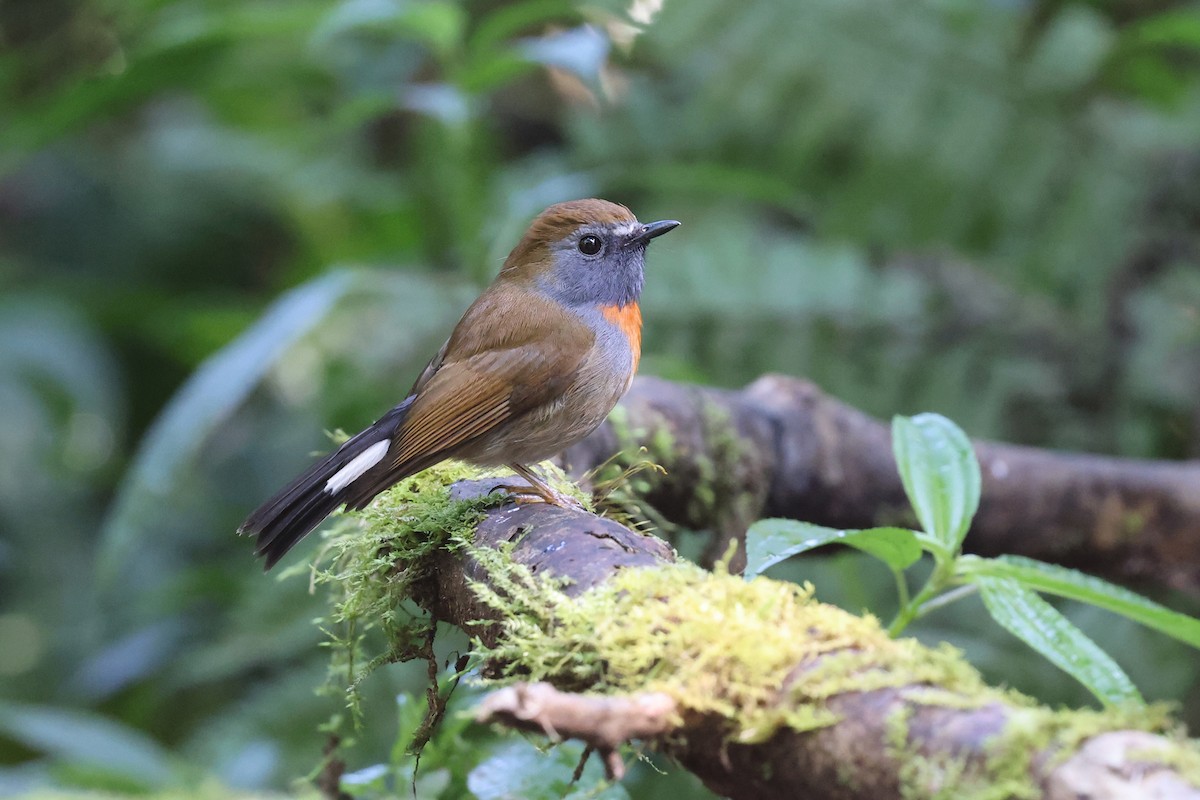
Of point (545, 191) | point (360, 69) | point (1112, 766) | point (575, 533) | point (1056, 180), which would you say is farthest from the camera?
point (360, 69)

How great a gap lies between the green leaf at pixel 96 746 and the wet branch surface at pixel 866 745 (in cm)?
257

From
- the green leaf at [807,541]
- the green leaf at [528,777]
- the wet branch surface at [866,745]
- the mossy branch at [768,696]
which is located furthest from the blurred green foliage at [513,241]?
the wet branch surface at [866,745]

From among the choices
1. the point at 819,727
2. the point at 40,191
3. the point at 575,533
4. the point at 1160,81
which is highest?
the point at 1160,81

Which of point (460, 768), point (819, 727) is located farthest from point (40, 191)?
point (819, 727)

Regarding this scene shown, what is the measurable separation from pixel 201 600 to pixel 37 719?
133 cm

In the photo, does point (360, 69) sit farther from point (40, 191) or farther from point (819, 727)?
point (819, 727)

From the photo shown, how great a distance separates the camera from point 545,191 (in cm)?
396

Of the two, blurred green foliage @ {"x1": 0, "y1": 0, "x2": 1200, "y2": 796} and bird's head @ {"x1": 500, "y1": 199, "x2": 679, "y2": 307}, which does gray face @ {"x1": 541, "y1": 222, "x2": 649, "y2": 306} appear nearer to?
bird's head @ {"x1": 500, "y1": 199, "x2": 679, "y2": 307}

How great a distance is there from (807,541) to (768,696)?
47cm

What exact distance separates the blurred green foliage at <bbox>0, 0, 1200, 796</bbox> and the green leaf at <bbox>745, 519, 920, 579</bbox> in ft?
5.13

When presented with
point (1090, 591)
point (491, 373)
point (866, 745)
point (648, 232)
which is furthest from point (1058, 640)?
point (648, 232)

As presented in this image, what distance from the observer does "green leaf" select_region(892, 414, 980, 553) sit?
5.63ft

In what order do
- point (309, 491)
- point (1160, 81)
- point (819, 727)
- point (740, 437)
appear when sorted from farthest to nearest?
point (1160, 81) < point (740, 437) < point (309, 491) < point (819, 727)

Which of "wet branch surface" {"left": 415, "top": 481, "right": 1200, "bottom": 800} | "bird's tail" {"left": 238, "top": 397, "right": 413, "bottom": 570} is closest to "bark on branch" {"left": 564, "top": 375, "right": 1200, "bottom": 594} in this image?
"bird's tail" {"left": 238, "top": 397, "right": 413, "bottom": 570}
